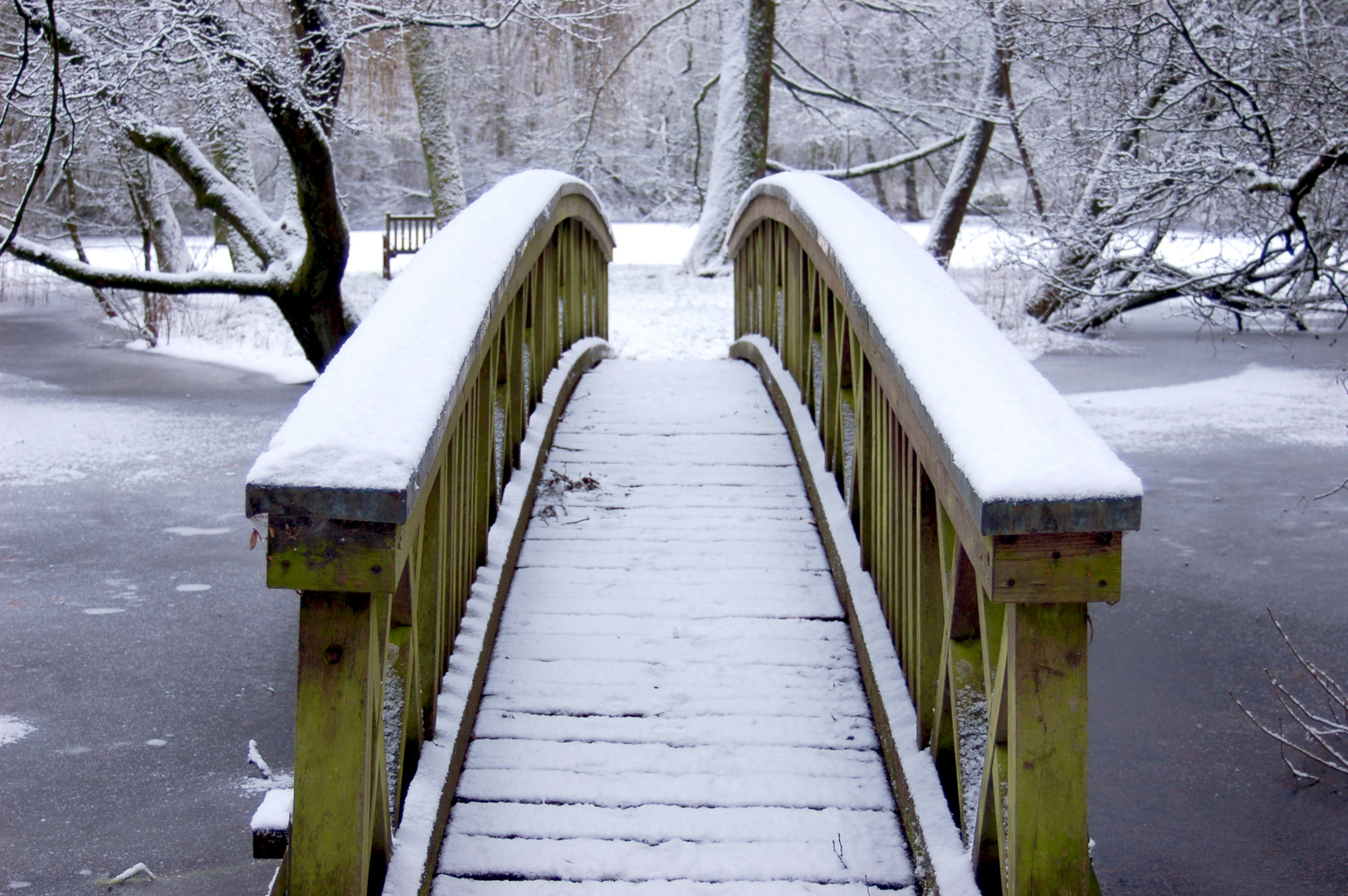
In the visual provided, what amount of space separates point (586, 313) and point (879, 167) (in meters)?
14.0

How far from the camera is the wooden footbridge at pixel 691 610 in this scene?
7.06 ft

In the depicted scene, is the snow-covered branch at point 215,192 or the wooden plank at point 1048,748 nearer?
the wooden plank at point 1048,748

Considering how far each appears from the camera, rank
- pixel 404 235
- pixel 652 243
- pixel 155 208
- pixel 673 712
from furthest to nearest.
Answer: pixel 652 243, pixel 404 235, pixel 155 208, pixel 673 712

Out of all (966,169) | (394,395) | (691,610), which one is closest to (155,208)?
(966,169)

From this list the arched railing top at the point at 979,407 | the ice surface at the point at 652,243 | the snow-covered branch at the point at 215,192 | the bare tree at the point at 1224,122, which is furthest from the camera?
the ice surface at the point at 652,243

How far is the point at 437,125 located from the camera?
58.6ft

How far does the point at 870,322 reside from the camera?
10.5ft

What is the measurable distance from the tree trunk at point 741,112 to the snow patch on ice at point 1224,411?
20.7 feet

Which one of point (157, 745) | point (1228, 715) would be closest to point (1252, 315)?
point (1228, 715)

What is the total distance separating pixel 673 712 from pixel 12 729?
279 centimetres

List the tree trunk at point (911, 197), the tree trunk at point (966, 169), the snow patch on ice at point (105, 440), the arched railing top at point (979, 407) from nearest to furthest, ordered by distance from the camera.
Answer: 1. the arched railing top at point (979, 407)
2. the snow patch on ice at point (105, 440)
3. the tree trunk at point (966, 169)
4. the tree trunk at point (911, 197)

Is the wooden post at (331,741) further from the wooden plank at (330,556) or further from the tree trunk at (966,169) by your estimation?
the tree trunk at (966,169)

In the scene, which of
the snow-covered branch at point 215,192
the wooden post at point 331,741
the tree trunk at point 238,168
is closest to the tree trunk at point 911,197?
the tree trunk at point 238,168

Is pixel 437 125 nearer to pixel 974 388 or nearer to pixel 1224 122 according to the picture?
pixel 1224 122
